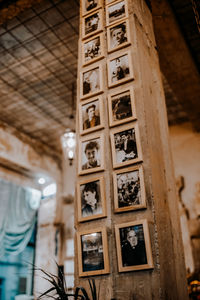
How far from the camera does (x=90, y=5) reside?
316 centimetres

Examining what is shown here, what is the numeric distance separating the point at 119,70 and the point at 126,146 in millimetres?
731

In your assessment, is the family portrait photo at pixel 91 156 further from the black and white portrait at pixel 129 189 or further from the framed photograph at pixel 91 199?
the black and white portrait at pixel 129 189

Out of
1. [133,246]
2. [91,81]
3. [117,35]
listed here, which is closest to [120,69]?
[91,81]

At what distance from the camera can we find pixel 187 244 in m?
6.65

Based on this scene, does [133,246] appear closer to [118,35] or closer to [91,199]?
[91,199]

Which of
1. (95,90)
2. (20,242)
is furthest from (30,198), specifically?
(95,90)

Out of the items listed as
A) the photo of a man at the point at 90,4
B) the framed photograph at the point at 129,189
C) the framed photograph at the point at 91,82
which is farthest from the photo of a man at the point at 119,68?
the photo of a man at the point at 90,4

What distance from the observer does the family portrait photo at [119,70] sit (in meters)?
2.44

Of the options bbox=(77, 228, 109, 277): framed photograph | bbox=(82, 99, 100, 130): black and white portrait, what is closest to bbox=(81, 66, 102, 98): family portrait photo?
bbox=(82, 99, 100, 130): black and white portrait

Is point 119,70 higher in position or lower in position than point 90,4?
lower

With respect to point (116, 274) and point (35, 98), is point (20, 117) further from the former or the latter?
point (116, 274)

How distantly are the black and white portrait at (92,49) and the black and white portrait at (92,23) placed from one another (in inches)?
5.8

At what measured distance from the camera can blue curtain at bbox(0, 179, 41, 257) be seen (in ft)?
25.5

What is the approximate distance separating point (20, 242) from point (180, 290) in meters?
6.89
